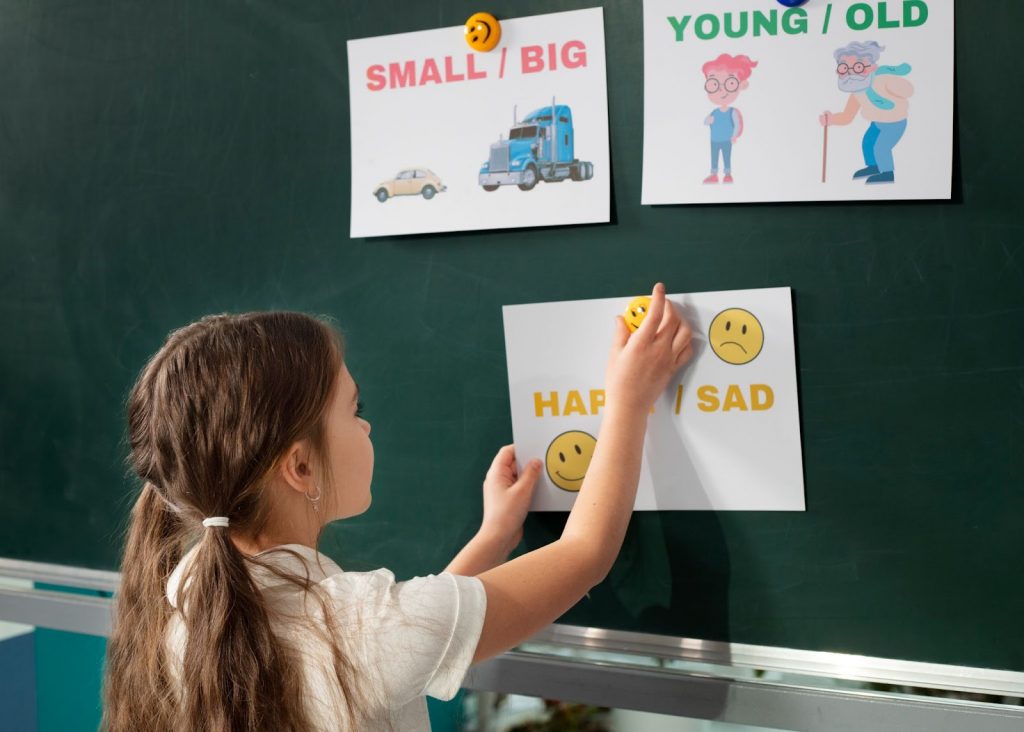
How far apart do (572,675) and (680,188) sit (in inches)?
21.5

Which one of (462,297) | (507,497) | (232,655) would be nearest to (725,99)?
(462,297)

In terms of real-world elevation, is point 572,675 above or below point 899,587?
below

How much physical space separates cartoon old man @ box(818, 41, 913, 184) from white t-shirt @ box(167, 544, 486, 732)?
55 cm

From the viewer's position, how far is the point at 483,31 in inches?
41.2

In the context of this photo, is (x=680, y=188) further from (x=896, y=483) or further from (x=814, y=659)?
(x=814, y=659)

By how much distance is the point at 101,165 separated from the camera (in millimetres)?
1302

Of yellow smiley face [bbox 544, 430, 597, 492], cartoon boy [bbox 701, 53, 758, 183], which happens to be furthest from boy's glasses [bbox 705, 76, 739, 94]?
yellow smiley face [bbox 544, 430, 597, 492]

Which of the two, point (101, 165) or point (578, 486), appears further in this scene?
point (101, 165)

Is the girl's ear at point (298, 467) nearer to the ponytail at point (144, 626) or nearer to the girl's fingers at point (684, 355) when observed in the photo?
the ponytail at point (144, 626)

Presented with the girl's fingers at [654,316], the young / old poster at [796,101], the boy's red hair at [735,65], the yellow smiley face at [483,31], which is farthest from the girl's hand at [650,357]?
the yellow smiley face at [483,31]

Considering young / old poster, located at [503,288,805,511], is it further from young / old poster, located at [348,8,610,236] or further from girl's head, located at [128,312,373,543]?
girl's head, located at [128,312,373,543]

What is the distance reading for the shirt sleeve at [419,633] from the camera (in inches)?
31.4

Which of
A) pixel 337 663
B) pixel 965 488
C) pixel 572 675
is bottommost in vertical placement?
pixel 572 675

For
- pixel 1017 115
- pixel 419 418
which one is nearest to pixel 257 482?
pixel 419 418
